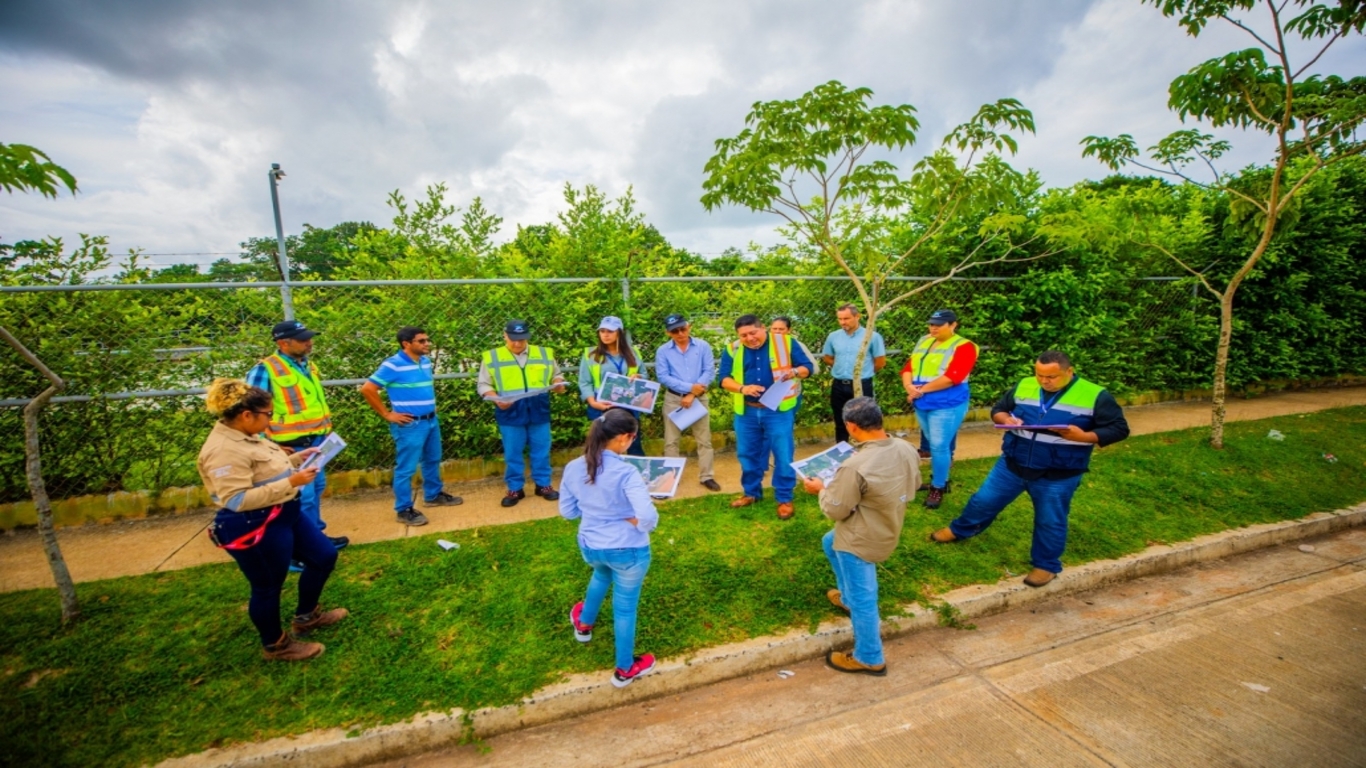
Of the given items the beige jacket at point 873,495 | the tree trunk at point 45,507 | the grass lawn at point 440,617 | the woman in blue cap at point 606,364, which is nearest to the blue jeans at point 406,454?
the grass lawn at point 440,617

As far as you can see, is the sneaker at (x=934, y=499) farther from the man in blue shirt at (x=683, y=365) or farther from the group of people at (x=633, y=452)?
the man in blue shirt at (x=683, y=365)

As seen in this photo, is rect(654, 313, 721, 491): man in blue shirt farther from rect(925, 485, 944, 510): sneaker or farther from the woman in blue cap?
rect(925, 485, 944, 510): sneaker

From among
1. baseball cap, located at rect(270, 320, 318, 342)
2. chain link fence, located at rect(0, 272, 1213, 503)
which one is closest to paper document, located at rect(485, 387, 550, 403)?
chain link fence, located at rect(0, 272, 1213, 503)

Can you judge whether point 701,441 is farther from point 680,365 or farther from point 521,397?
point 521,397

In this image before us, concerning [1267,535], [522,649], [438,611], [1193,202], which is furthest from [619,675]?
[1193,202]

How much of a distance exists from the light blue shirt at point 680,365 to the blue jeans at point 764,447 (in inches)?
23.2

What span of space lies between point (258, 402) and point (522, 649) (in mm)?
1937

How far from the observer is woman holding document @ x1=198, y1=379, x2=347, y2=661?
9.11 ft

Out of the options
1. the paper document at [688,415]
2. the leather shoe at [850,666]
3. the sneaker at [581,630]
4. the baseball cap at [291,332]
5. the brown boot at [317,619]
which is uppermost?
the baseball cap at [291,332]

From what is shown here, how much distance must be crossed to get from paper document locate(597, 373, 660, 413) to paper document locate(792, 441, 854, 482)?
180 cm

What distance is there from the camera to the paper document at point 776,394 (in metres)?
4.73

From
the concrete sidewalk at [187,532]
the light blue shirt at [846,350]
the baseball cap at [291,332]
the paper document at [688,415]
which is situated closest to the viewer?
the baseball cap at [291,332]

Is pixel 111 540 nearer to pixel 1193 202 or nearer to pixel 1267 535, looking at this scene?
pixel 1267 535

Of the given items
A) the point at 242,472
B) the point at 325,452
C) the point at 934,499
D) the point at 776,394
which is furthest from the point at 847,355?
the point at 242,472
